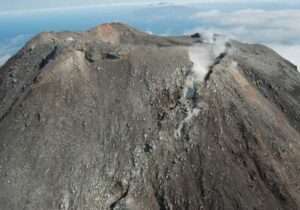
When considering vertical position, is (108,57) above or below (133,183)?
above

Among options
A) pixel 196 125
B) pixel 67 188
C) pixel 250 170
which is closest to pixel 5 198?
pixel 67 188

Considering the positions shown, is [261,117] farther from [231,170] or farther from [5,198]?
[5,198]

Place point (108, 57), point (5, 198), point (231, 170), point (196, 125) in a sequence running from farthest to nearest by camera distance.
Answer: point (108, 57) < point (196, 125) < point (231, 170) < point (5, 198)

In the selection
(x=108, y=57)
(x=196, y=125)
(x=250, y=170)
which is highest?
(x=108, y=57)

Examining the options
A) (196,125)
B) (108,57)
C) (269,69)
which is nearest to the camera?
(196,125)

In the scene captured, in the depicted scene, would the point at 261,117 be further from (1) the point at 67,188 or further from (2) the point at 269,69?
(1) the point at 67,188

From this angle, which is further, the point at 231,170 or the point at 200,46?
the point at 200,46
